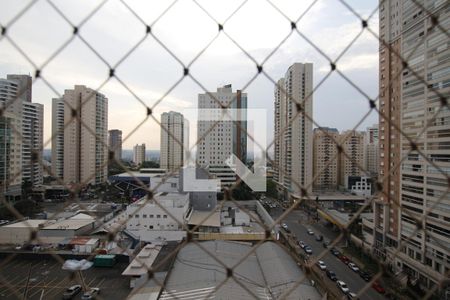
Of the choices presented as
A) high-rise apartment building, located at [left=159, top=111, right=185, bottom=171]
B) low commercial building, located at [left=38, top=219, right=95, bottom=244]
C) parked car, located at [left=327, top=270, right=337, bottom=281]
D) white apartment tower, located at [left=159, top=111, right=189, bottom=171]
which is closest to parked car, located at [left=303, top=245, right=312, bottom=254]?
parked car, located at [left=327, top=270, right=337, bottom=281]

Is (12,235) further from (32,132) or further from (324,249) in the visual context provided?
(324,249)

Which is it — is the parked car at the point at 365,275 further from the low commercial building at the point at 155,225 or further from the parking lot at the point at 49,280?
the parking lot at the point at 49,280

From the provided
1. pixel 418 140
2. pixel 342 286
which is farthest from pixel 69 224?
pixel 418 140

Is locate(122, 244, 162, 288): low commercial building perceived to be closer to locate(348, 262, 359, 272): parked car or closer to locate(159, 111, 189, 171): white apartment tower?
locate(159, 111, 189, 171): white apartment tower

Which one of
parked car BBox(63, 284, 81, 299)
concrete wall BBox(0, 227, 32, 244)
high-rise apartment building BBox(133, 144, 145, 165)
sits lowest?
parked car BBox(63, 284, 81, 299)

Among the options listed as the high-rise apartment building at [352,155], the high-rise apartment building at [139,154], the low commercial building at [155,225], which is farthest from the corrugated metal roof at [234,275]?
the high-rise apartment building at [139,154]

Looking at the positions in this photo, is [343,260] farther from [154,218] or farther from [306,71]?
[306,71]
